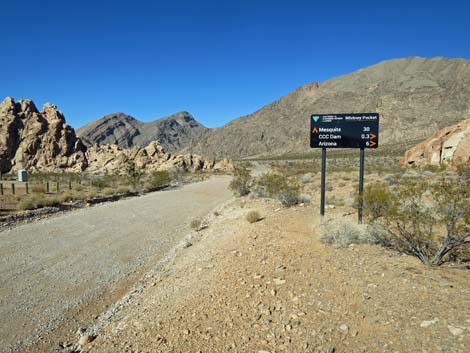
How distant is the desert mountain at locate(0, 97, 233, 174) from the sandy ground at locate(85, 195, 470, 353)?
57950 mm

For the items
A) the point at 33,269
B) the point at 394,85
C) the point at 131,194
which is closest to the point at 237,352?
the point at 33,269

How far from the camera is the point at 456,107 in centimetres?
9962

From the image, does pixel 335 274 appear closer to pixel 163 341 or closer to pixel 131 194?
pixel 163 341

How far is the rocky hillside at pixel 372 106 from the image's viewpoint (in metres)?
102

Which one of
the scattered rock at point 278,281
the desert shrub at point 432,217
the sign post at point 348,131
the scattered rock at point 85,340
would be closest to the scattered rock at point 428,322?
the desert shrub at point 432,217

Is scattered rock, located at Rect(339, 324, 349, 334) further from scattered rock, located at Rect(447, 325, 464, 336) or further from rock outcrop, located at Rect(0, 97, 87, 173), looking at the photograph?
rock outcrop, located at Rect(0, 97, 87, 173)

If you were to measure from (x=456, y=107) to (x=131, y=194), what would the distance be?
4358 inches

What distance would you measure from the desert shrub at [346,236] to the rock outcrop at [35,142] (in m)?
71.7

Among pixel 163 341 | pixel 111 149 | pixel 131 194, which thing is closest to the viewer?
pixel 163 341

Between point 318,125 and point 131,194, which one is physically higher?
point 318,125

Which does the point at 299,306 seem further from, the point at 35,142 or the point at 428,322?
the point at 35,142

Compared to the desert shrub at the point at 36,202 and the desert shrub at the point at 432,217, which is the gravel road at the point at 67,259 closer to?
the desert shrub at the point at 36,202

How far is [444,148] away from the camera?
29.6m

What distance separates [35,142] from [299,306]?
84296 millimetres
